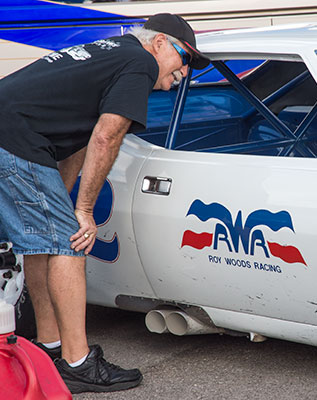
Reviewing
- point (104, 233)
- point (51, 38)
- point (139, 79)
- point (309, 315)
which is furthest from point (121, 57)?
point (51, 38)

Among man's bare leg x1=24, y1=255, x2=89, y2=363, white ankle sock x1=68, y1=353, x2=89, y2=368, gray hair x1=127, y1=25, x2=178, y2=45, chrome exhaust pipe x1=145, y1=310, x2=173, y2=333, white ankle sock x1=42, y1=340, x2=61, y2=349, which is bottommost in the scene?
white ankle sock x1=42, y1=340, x2=61, y2=349

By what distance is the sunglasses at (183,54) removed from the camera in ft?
11.5

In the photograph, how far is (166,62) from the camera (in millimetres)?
3520

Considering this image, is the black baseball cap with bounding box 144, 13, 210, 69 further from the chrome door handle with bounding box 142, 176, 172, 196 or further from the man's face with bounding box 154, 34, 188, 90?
the chrome door handle with bounding box 142, 176, 172, 196

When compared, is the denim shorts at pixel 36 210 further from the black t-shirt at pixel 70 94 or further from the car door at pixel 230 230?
the car door at pixel 230 230

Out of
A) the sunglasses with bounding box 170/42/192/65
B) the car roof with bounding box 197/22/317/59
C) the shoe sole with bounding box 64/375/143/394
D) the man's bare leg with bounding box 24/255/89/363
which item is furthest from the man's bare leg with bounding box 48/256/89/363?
the car roof with bounding box 197/22/317/59

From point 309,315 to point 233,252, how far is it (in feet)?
1.28

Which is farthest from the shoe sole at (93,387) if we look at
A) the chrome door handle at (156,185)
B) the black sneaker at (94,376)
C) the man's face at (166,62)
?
the man's face at (166,62)

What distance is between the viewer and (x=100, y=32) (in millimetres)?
5965

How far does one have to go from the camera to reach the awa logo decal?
332 centimetres

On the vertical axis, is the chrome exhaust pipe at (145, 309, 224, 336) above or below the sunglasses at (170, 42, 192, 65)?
below

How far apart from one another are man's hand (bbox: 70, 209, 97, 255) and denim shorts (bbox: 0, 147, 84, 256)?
21 millimetres

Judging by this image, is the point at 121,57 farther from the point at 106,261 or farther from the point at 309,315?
the point at 309,315

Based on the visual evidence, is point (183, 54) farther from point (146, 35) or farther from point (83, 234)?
point (83, 234)
